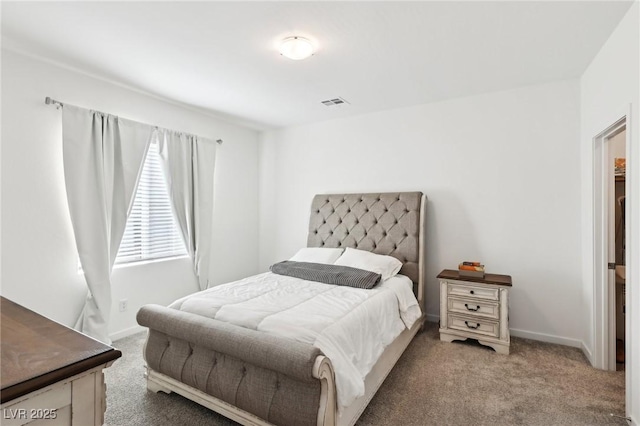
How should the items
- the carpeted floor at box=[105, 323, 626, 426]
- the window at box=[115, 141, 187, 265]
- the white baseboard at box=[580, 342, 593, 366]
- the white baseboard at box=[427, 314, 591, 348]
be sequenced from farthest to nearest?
the window at box=[115, 141, 187, 265] → the white baseboard at box=[427, 314, 591, 348] → the white baseboard at box=[580, 342, 593, 366] → the carpeted floor at box=[105, 323, 626, 426]

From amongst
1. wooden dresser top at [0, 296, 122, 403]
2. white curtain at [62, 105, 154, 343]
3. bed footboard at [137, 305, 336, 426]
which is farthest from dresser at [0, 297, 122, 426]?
white curtain at [62, 105, 154, 343]

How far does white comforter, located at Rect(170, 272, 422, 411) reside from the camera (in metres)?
1.75

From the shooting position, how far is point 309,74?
2877mm

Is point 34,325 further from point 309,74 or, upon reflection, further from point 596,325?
point 596,325

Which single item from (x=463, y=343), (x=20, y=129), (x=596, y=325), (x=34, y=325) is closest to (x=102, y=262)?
(x=20, y=129)

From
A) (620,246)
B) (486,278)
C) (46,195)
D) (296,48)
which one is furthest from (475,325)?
(46,195)

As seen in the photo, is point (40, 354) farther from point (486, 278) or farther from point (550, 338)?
point (550, 338)

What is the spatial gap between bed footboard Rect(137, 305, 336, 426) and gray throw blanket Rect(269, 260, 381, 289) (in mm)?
1199

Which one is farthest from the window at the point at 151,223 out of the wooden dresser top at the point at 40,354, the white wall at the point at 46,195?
the wooden dresser top at the point at 40,354

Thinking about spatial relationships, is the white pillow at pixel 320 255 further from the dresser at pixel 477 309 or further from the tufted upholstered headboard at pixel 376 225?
the dresser at pixel 477 309

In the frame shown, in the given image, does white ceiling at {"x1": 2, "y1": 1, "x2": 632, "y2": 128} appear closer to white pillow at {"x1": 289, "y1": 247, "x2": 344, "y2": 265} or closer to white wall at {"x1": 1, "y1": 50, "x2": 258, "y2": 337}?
white wall at {"x1": 1, "y1": 50, "x2": 258, "y2": 337}

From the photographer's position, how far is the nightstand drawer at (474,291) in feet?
9.48

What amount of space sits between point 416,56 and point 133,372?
339cm

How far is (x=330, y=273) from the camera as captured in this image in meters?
2.97
